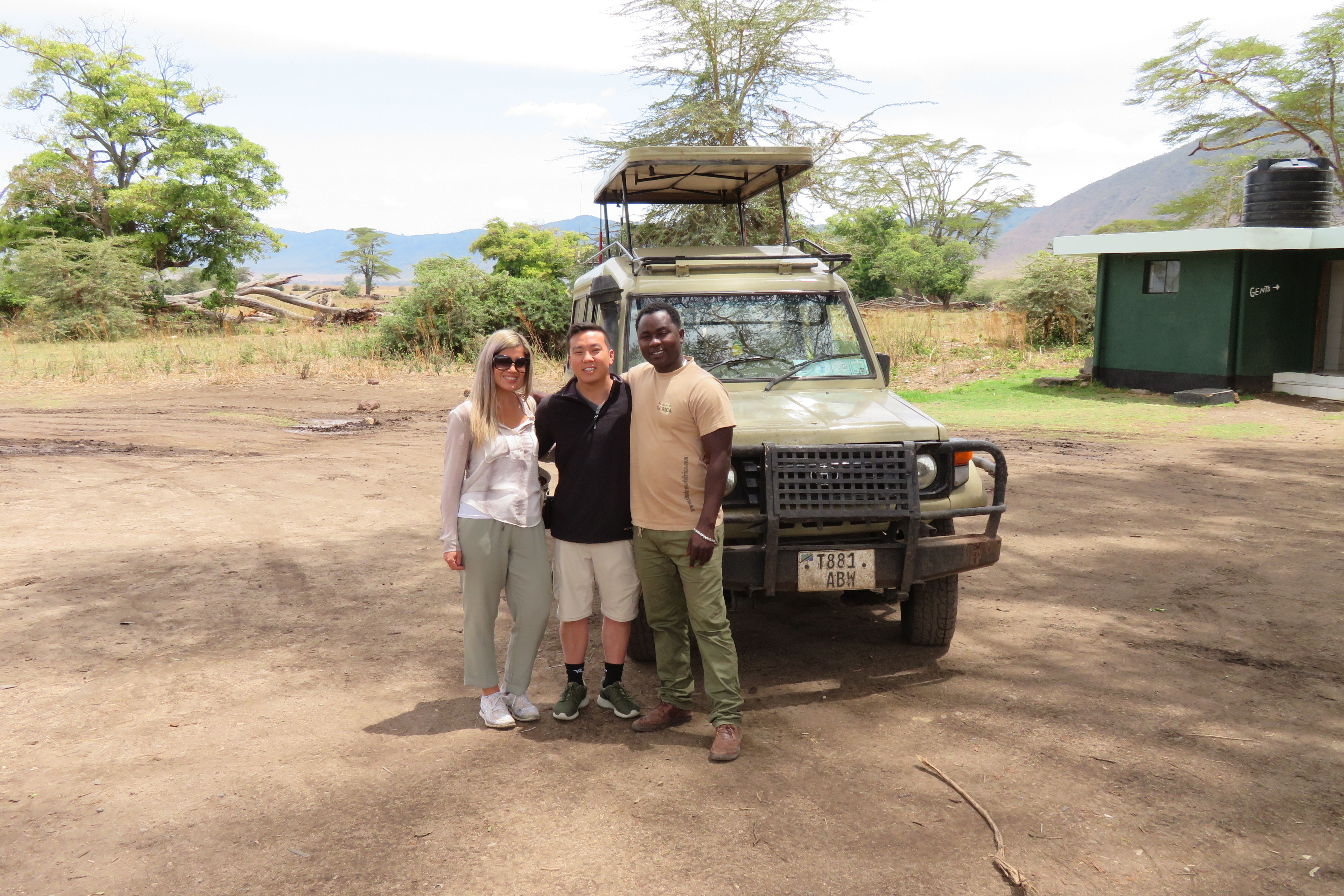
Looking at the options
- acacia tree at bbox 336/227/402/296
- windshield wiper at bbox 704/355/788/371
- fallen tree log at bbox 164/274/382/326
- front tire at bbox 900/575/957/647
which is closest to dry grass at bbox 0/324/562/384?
fallen tree log at bbox 164/274/382/326

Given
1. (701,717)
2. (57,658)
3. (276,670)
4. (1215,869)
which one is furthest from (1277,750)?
(57,658)

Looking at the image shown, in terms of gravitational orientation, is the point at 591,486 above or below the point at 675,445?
below

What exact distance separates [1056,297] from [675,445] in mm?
21308

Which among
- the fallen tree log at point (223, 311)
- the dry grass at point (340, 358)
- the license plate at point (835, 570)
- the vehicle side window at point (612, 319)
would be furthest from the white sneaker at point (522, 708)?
the fallen tree log at point (223, 311)

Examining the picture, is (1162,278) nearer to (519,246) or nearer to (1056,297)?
(1056,297)

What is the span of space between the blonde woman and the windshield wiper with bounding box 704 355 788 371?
5.04 ft

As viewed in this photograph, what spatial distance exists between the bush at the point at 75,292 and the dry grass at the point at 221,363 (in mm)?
2370

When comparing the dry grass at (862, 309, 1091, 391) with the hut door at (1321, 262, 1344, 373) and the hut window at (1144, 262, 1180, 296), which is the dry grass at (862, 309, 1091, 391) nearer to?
the hut window at (1144, 262, 1180, 296)

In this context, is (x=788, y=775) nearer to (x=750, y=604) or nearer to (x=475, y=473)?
(x=750, y=604)

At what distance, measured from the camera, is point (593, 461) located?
4129 millimetres

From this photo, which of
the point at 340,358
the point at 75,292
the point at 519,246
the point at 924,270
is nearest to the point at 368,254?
the point at 519,246

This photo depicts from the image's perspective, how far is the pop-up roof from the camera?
6598mm

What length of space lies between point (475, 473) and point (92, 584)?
369 centimetres

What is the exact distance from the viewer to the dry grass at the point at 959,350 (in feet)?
64.7
